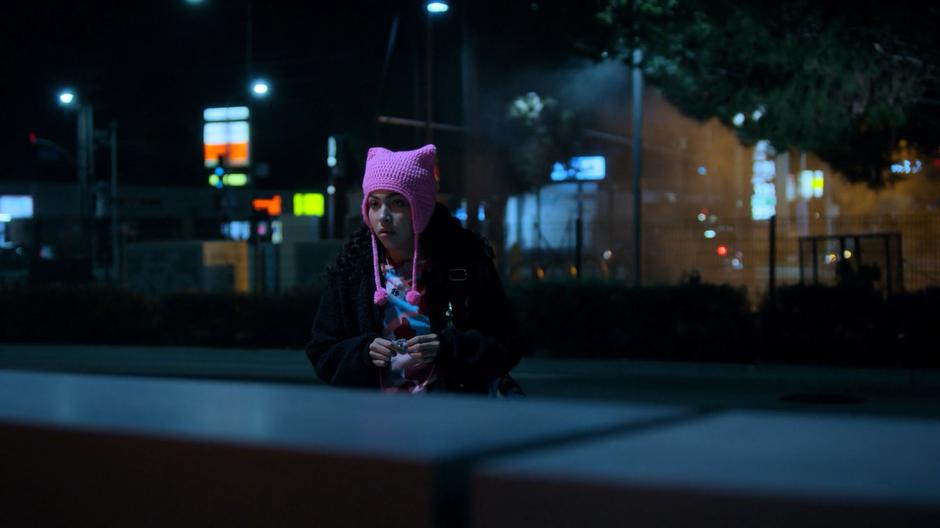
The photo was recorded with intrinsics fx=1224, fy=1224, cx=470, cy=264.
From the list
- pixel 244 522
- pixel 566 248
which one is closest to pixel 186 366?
pixel 566 248

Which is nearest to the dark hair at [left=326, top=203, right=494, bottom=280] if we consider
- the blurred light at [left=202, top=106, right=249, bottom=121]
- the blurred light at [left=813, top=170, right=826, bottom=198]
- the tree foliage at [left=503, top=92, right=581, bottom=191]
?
the blurred light at [left=202, top=106, right=249, bottom=121]

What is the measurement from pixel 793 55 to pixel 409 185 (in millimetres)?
13580

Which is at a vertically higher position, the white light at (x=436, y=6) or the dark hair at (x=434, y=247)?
the white light at (x=436, y=6)

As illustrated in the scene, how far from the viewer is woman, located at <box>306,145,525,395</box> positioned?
393 centimetres

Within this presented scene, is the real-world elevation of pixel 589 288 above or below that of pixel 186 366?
above

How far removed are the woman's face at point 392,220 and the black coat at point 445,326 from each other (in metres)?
0.11

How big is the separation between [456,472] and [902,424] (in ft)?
1.85

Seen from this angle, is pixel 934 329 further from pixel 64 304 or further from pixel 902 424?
pixel 902 424

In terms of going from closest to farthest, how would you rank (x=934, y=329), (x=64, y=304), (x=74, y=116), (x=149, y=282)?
(x=934, y=329), (x=64, y=304), (x=149, y=282), (x=74, y=116)

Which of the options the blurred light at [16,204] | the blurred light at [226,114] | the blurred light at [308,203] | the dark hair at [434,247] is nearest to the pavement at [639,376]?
the dark hair at [434,247]

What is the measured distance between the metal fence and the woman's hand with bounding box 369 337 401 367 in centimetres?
1376

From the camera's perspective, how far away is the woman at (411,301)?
393cm

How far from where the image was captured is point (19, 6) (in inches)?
1071

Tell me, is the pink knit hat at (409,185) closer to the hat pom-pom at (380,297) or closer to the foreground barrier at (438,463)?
the hat pom-pom at (380,297)
